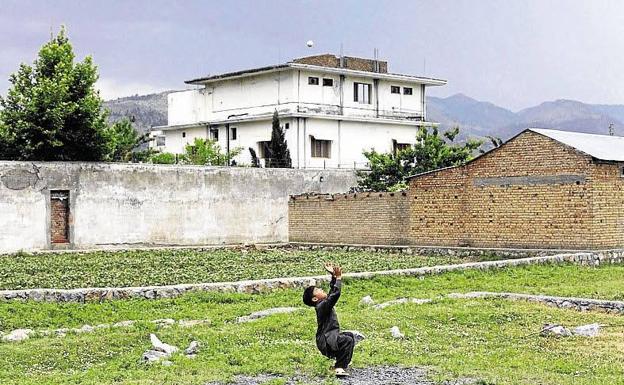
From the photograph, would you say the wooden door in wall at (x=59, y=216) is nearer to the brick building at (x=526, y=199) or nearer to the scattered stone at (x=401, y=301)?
the brick building at (x=526, y=199)

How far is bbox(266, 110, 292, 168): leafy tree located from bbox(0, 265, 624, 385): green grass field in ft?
98.4

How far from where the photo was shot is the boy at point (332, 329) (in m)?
11.5

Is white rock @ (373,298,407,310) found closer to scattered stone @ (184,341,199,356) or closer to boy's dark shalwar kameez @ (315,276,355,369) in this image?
scattered stone @ (184,341,199,356)

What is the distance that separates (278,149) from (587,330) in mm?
37063

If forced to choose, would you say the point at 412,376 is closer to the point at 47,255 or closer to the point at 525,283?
the point at 525,283

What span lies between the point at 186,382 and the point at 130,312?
278 inches

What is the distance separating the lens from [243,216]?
39719 mm

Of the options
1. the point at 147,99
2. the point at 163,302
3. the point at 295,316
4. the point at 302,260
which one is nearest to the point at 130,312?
the point at 163,302

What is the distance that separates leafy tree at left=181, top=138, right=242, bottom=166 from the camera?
5153cm

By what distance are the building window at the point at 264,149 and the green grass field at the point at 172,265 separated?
18.9 meters

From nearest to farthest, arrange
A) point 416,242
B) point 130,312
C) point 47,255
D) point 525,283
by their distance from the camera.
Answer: point 130,312
point 525,283
point 47,255
point 416,242

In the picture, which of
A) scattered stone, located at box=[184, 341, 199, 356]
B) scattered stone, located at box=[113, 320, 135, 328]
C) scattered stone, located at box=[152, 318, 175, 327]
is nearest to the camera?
scattered stone, located at box=[184, 341, 199, 356]

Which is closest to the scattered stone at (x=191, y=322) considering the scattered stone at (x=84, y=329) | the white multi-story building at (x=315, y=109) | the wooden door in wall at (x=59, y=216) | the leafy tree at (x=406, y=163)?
the scattered stone at (x=84, y=329)

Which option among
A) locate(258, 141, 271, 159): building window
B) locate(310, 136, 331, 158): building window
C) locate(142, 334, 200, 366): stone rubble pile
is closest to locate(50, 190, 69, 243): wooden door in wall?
locate(258, 141, 271, 159): building window
